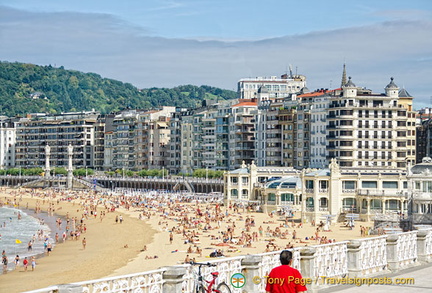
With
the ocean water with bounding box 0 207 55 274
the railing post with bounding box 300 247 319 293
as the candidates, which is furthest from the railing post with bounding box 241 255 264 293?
the ocean water with bounding box 0 207 55 274

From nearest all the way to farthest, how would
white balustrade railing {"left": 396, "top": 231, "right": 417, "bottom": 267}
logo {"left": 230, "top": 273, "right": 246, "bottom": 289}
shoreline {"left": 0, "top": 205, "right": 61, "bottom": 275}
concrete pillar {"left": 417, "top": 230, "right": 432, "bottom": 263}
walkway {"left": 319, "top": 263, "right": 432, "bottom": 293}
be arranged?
logo {"left": 230, "top": 273, "right": 246, "bottom": 289} → walkway {"left": 319, "top": 263, "right": 432, "bottom": 293} → white balustrade railing {"left": 396, "top": 231, "right": 417, "bottom": 267} → concrete pillar {"left": 417, "top": 230, "right": 432, "bottom": 263} → shoreline {"left": 0, "top": 205, "right": 61, "bottom": 275}

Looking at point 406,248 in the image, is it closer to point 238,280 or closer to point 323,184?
point 238,280

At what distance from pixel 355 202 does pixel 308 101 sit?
53.7 metres

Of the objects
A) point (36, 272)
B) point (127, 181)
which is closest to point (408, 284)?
point (36, 272)

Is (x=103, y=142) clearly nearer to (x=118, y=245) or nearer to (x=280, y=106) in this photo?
(x=280, y=106)

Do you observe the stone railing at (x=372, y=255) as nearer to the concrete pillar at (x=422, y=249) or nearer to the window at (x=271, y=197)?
the concrete pillar at (x=422, y=249)

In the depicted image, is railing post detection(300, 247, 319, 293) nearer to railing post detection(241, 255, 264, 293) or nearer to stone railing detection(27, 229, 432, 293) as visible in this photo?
stone railing detection(27, 229, 432, 293)

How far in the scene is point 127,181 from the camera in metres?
158

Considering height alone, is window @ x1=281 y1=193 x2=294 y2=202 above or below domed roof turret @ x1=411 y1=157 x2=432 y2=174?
below

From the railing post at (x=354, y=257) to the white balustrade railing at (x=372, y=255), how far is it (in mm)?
166

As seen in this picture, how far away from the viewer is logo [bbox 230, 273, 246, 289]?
1733cm

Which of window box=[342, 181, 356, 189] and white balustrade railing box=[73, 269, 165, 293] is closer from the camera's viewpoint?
white balustrade railing box=[73, 269, 165, 293]

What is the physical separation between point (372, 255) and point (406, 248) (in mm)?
1853

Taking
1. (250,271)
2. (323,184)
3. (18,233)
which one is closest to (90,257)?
(323,184)
